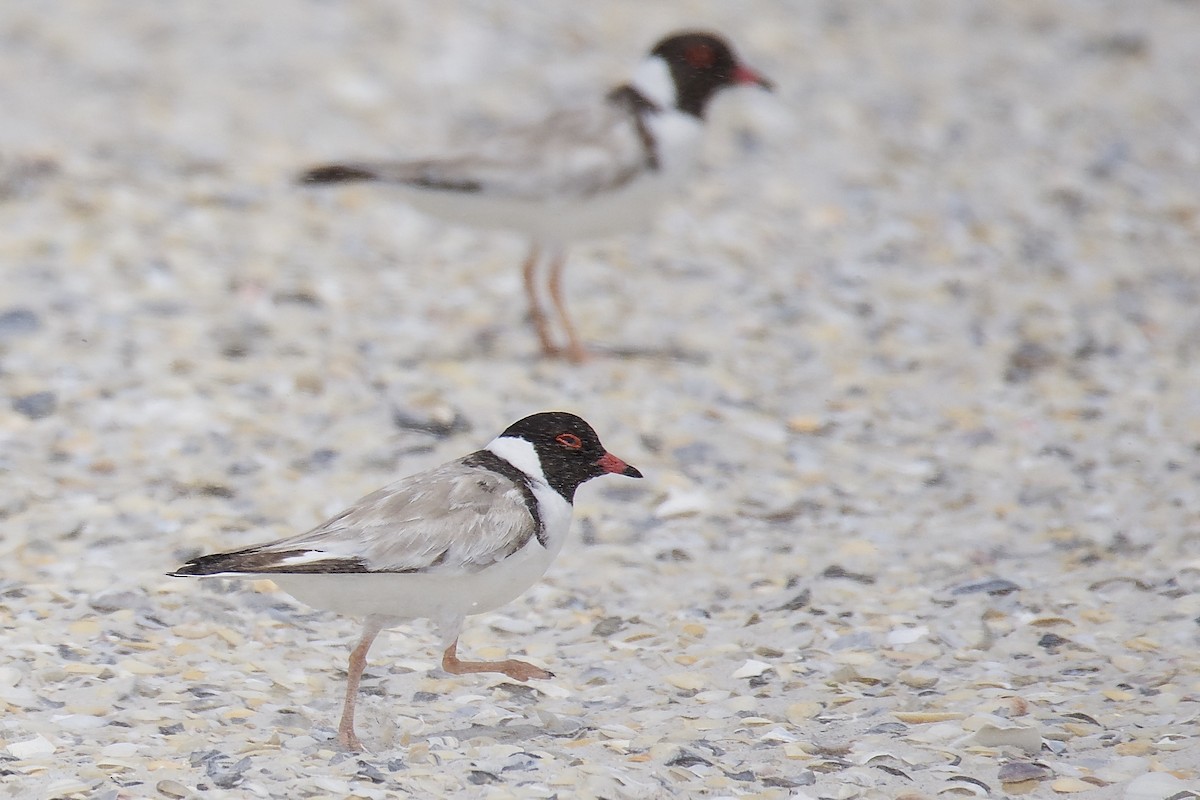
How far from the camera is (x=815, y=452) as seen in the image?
7.07 m

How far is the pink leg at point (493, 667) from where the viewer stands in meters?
4.66

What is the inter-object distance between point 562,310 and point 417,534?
3.39 metres

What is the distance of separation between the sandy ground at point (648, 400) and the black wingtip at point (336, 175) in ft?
2.73

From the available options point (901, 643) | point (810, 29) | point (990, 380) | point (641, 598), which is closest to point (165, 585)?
point (641, 598)

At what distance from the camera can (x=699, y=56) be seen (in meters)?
7.98

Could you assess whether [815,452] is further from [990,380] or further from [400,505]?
[400,505]

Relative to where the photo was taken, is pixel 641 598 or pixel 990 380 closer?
pixel 641 598

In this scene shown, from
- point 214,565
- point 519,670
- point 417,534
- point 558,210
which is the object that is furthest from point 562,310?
point 214,565

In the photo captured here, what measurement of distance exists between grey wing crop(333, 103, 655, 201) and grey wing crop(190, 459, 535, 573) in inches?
110

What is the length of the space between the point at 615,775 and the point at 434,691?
0.83 m

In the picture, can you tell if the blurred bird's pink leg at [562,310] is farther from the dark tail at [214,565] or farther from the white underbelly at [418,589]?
the dark tail at [214,565]

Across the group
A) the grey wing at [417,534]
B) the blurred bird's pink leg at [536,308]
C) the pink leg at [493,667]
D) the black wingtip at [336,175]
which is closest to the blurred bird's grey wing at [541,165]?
the black wingtip at [336,175]

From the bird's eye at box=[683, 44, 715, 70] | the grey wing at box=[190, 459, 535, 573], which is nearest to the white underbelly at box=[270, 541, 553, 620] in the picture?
the grey wing at box=[190, 459, 535, 573]

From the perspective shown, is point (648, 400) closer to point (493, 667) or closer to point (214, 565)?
point (493, 667)
